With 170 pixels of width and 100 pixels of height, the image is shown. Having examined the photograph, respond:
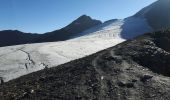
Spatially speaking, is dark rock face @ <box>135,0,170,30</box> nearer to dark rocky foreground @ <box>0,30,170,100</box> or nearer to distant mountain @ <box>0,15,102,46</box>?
distant mountain @ <box>0,15,102,46</box>

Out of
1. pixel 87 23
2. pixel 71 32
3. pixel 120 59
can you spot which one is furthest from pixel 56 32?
pixel 120 59

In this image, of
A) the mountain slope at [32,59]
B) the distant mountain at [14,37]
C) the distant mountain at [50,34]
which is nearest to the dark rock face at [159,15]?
the distant mountain at [50,34]

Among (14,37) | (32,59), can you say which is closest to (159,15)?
(14,37)

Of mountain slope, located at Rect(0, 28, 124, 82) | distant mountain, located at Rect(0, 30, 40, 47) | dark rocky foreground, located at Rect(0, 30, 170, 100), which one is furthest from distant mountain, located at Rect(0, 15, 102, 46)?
dark rocky foreground, located at Rect(0, 30, 170, 100)

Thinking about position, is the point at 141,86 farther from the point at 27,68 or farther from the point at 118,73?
the point at 27,68

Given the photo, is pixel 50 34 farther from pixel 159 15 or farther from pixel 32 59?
pixel 32 59

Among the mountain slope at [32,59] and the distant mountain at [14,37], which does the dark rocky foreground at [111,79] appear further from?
the distant mountain at [14,37]
